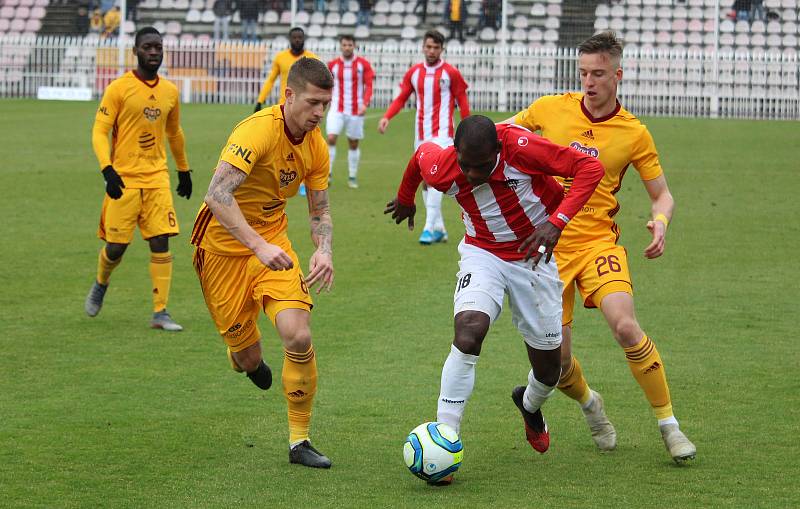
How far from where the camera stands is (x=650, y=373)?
647cm

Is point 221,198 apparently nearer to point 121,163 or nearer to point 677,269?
point 121,163

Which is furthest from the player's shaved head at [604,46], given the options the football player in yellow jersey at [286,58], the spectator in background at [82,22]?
the spectator in background at [82,22]

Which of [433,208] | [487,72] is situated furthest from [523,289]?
[487,72]

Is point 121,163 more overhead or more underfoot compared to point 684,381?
more overhead

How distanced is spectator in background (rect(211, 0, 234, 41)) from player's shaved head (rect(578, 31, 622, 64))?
33.4m

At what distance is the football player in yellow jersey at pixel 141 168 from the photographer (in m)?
9.93

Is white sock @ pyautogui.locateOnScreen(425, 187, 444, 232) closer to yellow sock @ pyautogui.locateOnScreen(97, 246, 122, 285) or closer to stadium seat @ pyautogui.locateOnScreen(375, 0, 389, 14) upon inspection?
yellow sock @ pyautogui.locateOnScreen(97, 246, 122, 285)

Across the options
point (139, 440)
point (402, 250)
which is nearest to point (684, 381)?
point (139, 440)

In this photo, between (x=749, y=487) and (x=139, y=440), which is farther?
(x=139, y=440)

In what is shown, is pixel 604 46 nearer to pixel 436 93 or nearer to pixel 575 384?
pixel 575 384

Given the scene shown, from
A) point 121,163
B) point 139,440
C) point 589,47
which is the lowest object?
point 139,440

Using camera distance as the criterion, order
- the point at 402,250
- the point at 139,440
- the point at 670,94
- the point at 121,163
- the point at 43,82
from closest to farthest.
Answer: the point at 139,440 < the point at 121,163 < the point at 402,250 < the point at 670,94 < the point at 43,82

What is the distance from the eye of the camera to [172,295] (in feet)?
37.5

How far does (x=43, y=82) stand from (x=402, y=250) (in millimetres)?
26553
